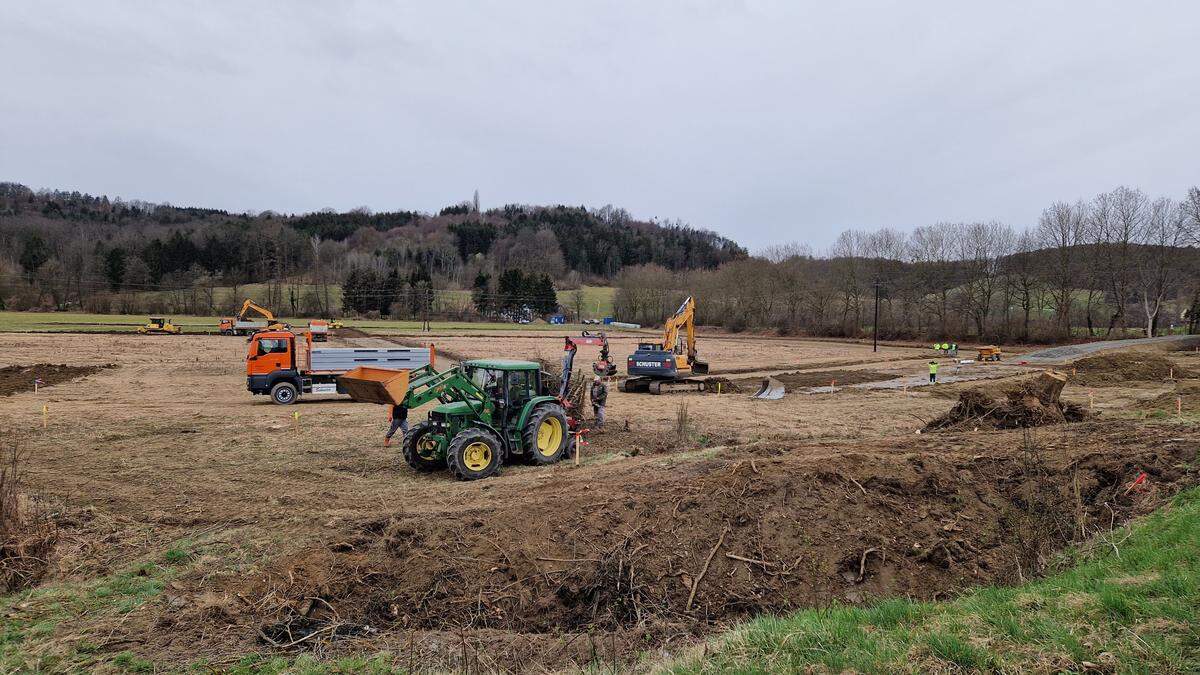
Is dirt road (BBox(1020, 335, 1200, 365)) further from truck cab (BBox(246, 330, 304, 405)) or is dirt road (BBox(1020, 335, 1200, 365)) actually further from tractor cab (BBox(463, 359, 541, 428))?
truck cab (BBox(246, 330, 304, 405))

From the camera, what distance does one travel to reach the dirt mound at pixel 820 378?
2933cm

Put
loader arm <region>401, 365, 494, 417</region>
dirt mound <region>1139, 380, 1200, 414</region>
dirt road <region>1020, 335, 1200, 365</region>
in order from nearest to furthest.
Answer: loader arm <region>401, 365, 494, 417</region>, dirt mound <region>1139, 380, 1200, 414</region>, dirt road <region>1020, 335, 1200, 365</region>

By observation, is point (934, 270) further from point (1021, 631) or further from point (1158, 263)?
point (1021, 631)

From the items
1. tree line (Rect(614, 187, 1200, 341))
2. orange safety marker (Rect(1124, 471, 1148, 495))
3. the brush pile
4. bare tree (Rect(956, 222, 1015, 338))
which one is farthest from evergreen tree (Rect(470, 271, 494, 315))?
orange safety marker (Rect(1124, 471, 1148, 495))

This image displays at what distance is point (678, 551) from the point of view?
289 inches

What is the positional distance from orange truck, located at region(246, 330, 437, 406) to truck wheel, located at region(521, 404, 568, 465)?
33.5ft

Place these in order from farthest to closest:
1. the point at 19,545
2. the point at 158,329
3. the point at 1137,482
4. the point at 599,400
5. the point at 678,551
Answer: the point at 158,329 < the point at 599,400 < the point at 1137,482 < the point at 678,551 < the point at 19,545

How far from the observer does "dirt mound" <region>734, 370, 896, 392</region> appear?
29.3 metres

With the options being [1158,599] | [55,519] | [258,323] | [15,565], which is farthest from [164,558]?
[258,323]

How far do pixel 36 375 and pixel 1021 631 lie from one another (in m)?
34.6

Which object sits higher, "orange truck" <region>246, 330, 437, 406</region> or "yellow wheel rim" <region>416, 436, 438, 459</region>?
"orange truck" <region>246, 330, 437, 406</region>

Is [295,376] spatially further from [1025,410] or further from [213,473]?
[1025,410]

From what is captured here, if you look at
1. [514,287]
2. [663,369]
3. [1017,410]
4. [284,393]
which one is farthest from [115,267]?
[1017,410]

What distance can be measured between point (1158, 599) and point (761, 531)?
3.71 meters
